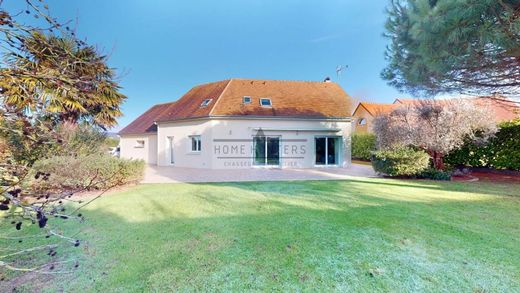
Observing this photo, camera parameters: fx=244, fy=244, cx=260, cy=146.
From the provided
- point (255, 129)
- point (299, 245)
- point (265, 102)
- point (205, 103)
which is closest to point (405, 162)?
point (255, 129)

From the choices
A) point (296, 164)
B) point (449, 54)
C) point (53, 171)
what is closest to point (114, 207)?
point (53, 171)

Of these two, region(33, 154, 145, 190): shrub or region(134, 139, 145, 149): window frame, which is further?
region(134, 139, 145, 149): window frame

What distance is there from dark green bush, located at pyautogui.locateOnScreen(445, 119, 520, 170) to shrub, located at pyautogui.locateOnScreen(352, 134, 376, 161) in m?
9.40

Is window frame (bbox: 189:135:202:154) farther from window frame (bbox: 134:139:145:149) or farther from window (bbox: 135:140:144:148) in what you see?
window (bbox: 135:140:144:148)

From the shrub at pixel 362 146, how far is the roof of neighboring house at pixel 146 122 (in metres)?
21.4

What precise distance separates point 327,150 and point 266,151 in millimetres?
5261

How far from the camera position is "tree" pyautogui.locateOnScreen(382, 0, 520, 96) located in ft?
21.6

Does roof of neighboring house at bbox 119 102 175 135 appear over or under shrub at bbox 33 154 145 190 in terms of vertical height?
over

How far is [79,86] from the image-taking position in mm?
3047

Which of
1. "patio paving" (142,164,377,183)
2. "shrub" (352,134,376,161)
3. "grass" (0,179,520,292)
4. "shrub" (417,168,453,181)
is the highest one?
"shrub" (352,134,376,161)

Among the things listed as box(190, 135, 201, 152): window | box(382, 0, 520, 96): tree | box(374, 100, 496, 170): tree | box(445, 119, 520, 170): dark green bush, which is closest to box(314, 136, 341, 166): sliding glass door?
box(374, 100, 496, 170): tree

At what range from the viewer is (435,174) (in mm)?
13633

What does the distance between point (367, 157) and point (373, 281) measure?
24.2 meters

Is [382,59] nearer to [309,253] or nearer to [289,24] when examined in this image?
[309,253]
